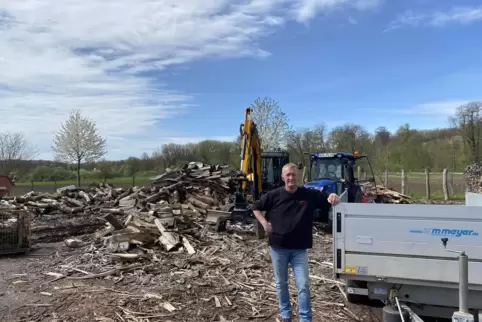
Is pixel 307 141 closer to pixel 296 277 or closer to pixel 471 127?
pixel 471 127

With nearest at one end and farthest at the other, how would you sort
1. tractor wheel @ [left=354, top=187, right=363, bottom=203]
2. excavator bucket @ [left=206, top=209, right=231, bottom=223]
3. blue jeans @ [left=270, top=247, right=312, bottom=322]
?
1. blue jeans @ [left=270, top=247, right=312, bottom=322]
2. excavator bucket @ [left=206, top=209, right=231, bottom=223]
3. tractor wheel @ [left=354, top=187, right=363, bottom=203]

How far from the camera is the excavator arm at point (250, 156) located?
1370 cm

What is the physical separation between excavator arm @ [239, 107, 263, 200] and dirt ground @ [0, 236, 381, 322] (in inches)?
206

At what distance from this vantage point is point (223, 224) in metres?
12.8

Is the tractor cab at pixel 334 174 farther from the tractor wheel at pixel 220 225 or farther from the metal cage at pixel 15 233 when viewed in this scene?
the metal cage at pixel 15 233

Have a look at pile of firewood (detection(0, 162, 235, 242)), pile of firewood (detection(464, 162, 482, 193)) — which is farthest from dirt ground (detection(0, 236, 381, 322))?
pile of firewood (detection(464, 162, 482, 193))

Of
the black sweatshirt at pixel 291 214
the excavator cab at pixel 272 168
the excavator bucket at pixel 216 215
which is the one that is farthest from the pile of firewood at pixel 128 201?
the black sweatshirt at pixel 291 214

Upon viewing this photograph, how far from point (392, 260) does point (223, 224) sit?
26.7 feet

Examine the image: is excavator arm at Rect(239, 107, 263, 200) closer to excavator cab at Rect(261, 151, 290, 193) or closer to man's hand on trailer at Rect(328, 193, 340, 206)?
excavator cab at Rect(261, 151, 290, 193)

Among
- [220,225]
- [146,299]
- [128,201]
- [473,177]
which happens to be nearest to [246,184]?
[220,225]

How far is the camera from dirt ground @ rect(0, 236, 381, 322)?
5996 millimetres

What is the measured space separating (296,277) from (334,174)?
965 cm

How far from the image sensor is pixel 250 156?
1399 centimetres

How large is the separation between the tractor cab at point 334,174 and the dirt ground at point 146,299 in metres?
5.14
